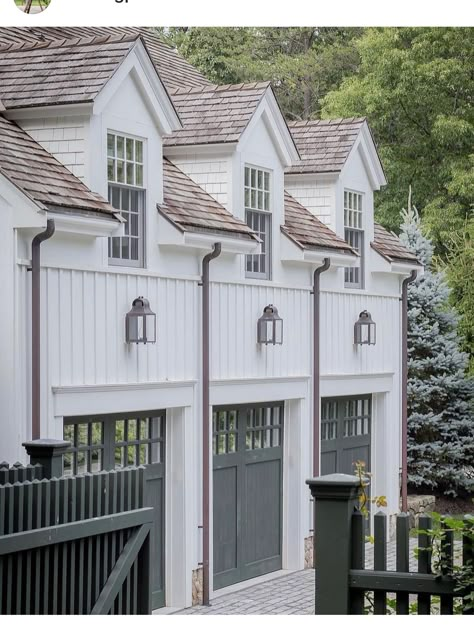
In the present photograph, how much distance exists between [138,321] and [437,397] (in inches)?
371

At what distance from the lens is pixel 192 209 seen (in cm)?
1261

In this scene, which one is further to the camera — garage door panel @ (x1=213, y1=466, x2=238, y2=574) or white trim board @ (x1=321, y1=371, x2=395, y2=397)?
white trim board @ (x1=321, y1=371, x2=395, y2=397)

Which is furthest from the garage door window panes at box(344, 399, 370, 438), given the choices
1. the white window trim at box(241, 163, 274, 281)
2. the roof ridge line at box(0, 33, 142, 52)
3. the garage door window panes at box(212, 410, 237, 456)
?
the roof ridge line at box(0, 33, 142, 52)

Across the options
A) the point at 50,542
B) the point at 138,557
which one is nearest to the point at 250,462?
the point at 138,557

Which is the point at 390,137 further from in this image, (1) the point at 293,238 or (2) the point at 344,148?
(1) the point at 293,238

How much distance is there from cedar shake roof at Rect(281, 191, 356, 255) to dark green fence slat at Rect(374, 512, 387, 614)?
819cm

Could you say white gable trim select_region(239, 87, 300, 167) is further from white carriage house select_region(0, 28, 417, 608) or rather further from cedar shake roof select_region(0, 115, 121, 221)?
cedar shake roof select_region(0, 115, 121, 221)

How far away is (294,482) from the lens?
14.5m

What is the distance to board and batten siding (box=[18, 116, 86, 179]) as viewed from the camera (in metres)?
11.0

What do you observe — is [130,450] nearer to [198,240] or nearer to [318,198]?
[198,240]

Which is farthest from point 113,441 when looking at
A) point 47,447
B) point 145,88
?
point 145,88

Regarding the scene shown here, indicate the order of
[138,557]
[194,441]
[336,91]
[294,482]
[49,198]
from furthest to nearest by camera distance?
[336,91] < [294,482] < [194,441] < [49,198] < [138,557]

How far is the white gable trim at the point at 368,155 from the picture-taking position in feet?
53.5

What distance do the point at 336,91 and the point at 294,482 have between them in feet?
35.9
